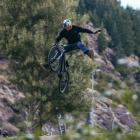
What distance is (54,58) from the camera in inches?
698

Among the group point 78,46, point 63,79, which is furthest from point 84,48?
point 63,79

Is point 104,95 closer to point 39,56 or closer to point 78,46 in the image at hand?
point 78,46

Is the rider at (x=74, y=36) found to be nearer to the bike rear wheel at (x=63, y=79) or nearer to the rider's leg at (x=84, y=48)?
the rider's leg at (x=84, y=48)

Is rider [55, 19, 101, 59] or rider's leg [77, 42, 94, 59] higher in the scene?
rider [55, 19, 101, 59]

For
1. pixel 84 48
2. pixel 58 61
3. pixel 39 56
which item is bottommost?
pixel 39 56

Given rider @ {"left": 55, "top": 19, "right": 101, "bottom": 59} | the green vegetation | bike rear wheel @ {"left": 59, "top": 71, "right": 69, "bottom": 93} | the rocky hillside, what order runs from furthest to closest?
the green vegetation < bike rear wheel @ {"left": 59, "top": 71, "right": 69, "bottom": 93} < rider @ {"left": 55, "top": 19, "right": 101, "bottom": 59} < the rocky hillside

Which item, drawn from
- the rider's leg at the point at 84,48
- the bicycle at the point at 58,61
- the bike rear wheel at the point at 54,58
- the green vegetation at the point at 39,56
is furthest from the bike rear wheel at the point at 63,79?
the green vegetation at the point at 39,56

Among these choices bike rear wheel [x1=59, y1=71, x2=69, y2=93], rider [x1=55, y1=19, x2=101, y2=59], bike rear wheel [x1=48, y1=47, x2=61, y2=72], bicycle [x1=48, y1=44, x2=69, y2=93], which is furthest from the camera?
bike rear wheel [x1=59, y1=71, x2=69, y2=93]

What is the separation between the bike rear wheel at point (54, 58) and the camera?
17.7 m

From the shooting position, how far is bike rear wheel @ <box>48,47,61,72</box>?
1767 cm

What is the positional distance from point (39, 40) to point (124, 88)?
27984 mm

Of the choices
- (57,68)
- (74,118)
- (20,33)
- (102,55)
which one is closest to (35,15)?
(20,33)

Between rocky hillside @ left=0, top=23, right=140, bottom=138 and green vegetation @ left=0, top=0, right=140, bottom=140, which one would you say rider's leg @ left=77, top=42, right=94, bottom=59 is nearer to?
rocky hillside @ left=0, top=23, right=140, bottom=138

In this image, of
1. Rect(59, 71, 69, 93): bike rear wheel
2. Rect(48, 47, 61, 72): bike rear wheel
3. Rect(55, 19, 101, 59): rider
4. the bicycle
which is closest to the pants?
Rect(55, 19, 101, 59): rider
